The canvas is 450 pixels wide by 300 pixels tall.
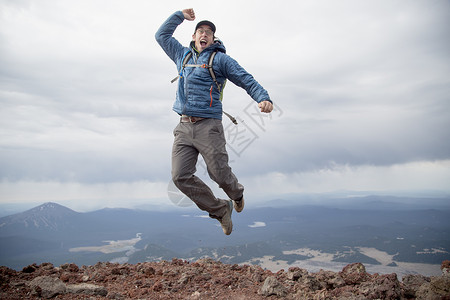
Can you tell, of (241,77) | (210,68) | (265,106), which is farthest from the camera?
(210,68)

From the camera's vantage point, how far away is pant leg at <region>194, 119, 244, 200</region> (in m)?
5.67

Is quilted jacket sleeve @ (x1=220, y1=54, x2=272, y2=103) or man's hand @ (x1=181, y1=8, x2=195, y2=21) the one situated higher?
man's hand @ (x1=181, y1=8, x2=195, y2=21)

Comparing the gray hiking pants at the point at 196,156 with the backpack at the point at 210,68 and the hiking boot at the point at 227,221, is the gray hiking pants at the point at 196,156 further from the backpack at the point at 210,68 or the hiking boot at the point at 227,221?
the hiking boot at the point at 227,221

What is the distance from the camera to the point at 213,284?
5.64m

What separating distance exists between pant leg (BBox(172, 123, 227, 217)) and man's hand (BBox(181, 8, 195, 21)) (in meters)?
2.55

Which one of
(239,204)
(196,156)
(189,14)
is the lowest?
(239,204)

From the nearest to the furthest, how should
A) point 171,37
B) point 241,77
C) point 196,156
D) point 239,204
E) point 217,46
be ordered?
point 241,77, point 217,46, point 196,156, point 171,37, point 239,204

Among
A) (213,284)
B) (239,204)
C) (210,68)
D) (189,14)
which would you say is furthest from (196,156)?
(189,14)

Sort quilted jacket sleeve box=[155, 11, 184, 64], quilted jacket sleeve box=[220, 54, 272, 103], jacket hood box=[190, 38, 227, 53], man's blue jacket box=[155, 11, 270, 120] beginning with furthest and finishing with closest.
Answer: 1. quilted jacket sleeve box=[155, 11, 184, 64]
2. jacket hood box=[190, 38, 227, 53]
3. man's blue jacket box=[155, 11, 270, 120]
4. quilted jacket sleeve box=[220, 54, 272, 103]

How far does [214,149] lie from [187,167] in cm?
71

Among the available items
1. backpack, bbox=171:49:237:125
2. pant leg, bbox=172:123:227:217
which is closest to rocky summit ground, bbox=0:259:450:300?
pant leg, bbox=172:123:227:217

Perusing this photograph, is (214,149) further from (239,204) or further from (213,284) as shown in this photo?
(213,284)

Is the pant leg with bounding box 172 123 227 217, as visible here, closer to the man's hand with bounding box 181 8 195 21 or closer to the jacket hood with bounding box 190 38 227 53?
the jacket hood with bounding box 190 38 227 53

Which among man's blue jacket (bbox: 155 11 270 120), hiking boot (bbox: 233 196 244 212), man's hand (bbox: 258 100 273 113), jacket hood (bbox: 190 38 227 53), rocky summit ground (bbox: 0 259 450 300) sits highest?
Answer: jacket hood (bbox: 190 38 227 53)
